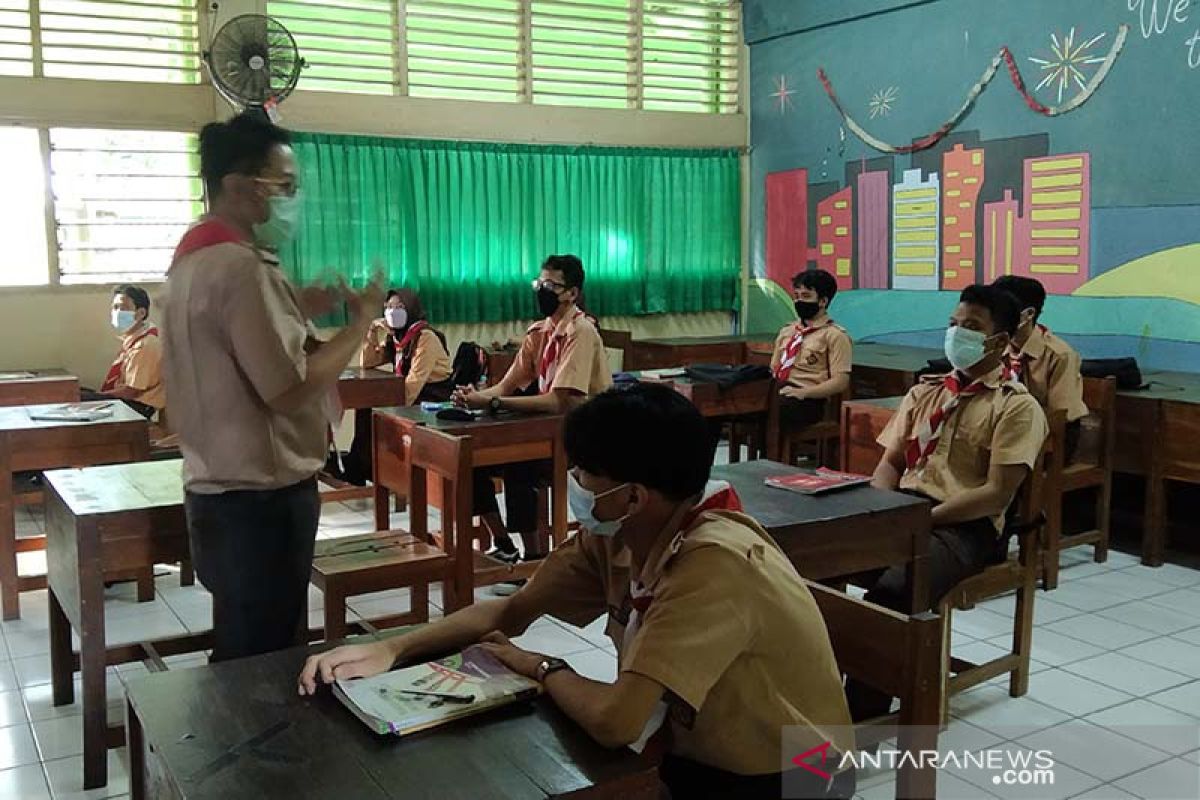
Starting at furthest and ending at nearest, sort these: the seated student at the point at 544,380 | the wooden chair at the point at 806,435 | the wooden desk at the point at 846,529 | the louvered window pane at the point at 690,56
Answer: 1. the louvered window pane at the point at 690,56
2. the wooden chair at the point at 806,435
3. the seated student at the point at 544,380
4. the wooden desk at the point at 846,529

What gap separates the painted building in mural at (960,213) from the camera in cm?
622

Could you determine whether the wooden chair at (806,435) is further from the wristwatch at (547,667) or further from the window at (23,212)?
the window at (23,212)

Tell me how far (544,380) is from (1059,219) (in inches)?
123

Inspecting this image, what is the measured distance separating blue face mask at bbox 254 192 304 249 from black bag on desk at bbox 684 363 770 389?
2.97 m

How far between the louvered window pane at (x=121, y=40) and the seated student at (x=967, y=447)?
4.74m

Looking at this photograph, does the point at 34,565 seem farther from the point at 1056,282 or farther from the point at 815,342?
the point at 1056,282

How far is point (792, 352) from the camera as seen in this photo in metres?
5.60

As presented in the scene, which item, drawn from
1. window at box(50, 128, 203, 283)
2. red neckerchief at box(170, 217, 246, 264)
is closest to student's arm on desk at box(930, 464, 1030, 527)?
red neckerchief at box(170, 217, 246, 264)

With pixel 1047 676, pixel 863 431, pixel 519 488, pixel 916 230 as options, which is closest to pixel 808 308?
pixel 863 431

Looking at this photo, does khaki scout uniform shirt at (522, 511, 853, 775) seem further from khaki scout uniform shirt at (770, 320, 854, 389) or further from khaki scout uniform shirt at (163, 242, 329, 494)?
khaki scout uniform shirt at (770, 320, 854, 389)

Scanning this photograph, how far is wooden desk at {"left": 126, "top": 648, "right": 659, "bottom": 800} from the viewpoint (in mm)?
1266

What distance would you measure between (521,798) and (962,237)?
18.7 feet

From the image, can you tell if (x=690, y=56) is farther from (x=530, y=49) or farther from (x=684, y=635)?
(x=684, y=635)

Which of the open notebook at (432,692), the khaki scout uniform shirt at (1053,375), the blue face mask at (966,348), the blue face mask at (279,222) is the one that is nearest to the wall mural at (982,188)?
the khaki scout uniform shirt at (1053,375)
